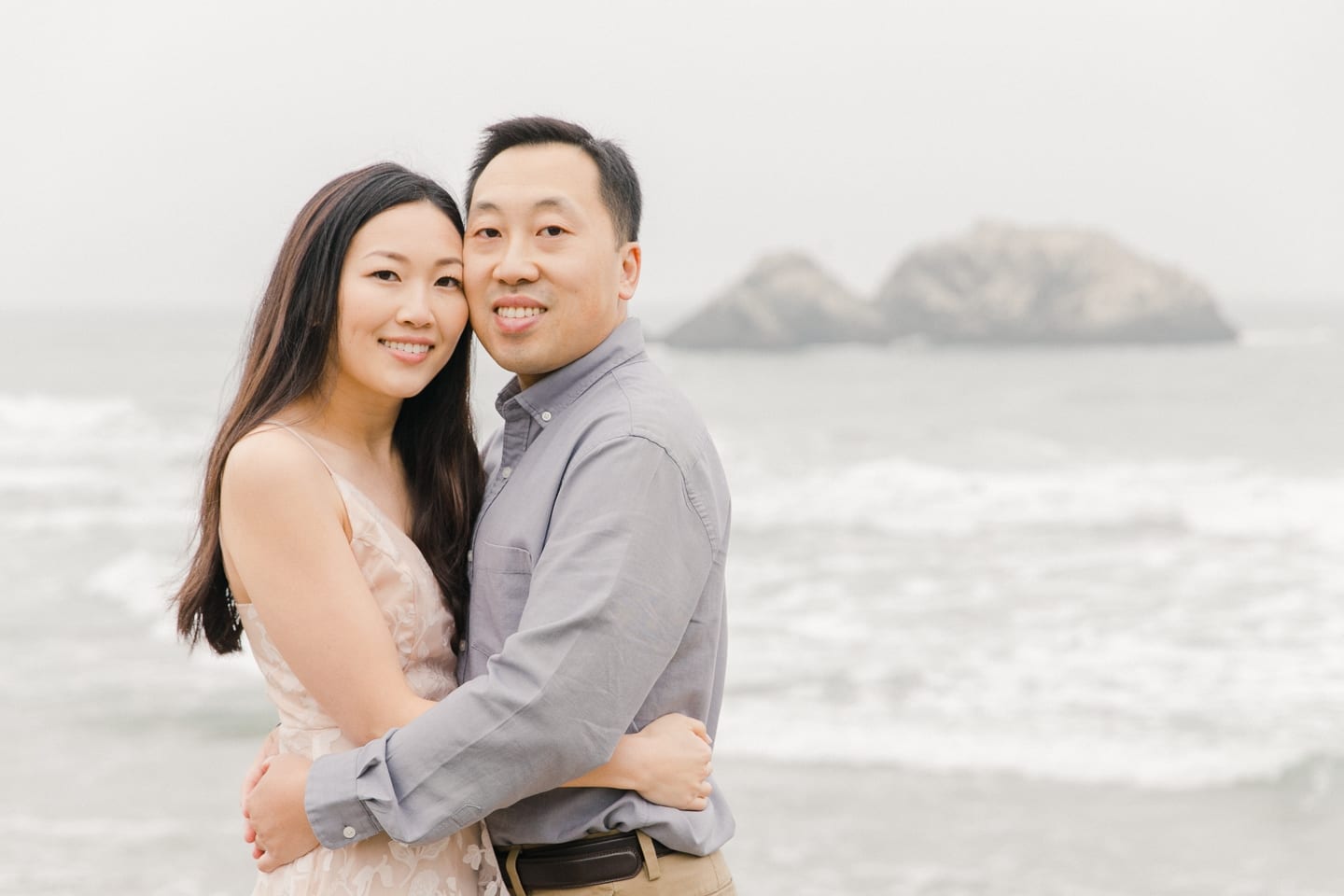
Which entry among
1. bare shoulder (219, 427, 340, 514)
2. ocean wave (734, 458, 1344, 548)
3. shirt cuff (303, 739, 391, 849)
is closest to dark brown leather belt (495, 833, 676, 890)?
shirt cuff (303, 739, 391, 849)

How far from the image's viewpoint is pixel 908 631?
8.48 m

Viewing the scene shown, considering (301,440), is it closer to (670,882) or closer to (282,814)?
(282,814)

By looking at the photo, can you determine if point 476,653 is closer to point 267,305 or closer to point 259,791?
point 259,791

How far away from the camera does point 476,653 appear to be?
6.10 feet

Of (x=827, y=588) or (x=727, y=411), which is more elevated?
(x=827, y=588)

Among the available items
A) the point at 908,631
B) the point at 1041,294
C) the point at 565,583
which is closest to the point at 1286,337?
the point at 1041,294

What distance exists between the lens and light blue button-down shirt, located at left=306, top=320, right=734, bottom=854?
1.60 metres

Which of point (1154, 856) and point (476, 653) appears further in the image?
point (1154, 856)

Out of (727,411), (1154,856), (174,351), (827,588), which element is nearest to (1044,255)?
(727,411)

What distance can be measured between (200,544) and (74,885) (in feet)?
10.7

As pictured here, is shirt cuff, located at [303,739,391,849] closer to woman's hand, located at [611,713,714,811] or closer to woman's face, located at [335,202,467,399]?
woman's hand, located at [611,713,714,811]

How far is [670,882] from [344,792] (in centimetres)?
46

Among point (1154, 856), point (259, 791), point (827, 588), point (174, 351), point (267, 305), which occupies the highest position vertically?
point (267, 305)

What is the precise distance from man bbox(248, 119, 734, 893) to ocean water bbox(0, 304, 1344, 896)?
0.73 m
